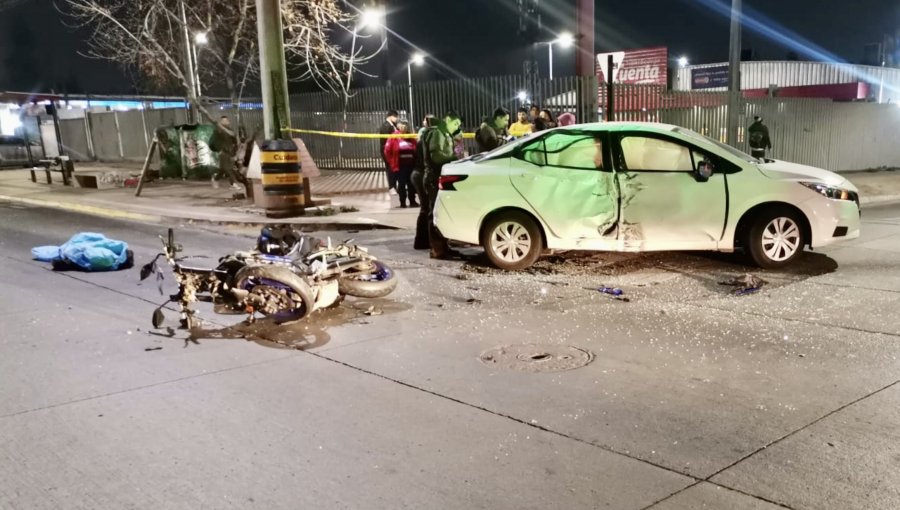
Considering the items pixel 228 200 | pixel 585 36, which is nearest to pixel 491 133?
pixel 585 36

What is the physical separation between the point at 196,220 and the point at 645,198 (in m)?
9.21

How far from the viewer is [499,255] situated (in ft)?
A: 29.3

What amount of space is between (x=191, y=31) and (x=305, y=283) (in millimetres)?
18156

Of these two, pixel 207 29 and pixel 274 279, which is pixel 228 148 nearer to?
pixel 207 29

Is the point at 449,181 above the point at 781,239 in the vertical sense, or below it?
above

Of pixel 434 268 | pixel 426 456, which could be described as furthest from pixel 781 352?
pixel 434 268

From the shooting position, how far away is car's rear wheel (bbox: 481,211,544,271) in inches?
344

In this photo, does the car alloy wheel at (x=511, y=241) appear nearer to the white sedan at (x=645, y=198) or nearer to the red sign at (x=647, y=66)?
the white sedan at (x=645, y=198)

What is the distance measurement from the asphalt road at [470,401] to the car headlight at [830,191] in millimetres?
878

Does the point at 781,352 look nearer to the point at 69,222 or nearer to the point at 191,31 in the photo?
the point at 69,222

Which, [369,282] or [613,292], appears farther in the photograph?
[613,292]

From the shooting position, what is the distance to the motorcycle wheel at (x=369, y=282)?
23.2ft

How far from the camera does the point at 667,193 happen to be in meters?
8.23

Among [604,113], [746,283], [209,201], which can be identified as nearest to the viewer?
[746,283]
